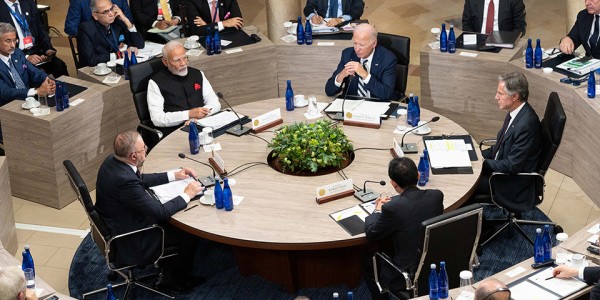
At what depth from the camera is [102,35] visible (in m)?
9.01

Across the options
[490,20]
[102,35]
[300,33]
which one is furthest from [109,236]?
[490,20]

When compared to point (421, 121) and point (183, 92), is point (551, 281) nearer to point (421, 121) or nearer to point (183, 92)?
point (421, 121)

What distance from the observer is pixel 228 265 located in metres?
7.05

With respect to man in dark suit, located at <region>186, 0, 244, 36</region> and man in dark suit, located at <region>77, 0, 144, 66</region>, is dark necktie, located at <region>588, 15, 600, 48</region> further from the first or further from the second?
man in dark suit, located at <region>77, 0, 144, 66</region>

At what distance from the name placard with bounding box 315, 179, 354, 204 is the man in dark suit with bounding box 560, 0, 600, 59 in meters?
3.18

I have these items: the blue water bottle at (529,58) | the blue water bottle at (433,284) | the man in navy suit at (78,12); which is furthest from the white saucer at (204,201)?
the man in navy suit at (78,12)

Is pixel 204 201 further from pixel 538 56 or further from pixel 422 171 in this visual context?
pixel 538 56

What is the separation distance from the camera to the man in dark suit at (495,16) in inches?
354

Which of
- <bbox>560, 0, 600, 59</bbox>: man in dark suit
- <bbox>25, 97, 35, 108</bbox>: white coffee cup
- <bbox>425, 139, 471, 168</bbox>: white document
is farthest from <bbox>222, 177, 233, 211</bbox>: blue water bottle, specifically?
Answer: <bbox>560, 0, 600, 59</bbox>: man in dark suit

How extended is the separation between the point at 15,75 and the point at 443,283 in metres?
4.84

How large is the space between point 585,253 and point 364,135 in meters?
2.13

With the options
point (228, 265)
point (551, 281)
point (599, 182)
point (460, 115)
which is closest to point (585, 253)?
point (551, 281)

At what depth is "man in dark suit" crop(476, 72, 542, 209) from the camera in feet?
22.0

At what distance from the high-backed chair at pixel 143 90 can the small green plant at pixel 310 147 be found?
1508 millimetres
